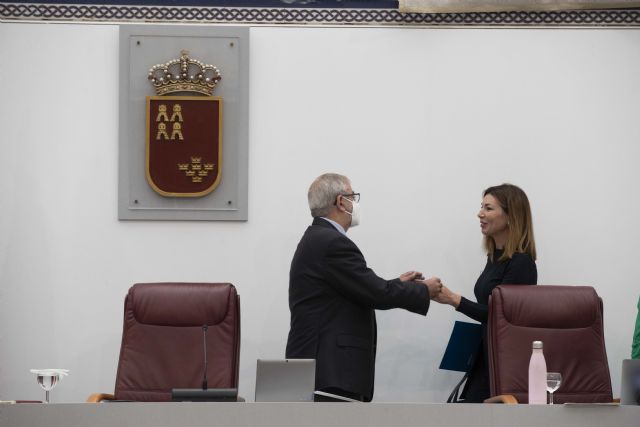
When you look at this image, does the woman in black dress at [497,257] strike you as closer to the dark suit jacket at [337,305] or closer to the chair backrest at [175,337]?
the dark suit jacket at [337,305]

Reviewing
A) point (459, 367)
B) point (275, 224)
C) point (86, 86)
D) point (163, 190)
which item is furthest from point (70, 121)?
point (459, 367)

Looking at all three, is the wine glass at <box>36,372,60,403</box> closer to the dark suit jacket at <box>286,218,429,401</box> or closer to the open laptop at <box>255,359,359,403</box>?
the open laptop at <box>255,359,359,403</box>

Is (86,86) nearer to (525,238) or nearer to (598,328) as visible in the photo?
(525,238)

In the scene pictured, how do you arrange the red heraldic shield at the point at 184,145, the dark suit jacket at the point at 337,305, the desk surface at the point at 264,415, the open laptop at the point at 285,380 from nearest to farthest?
the desk surface at the point at 264,415, the open laptop at the point at 285,380, the dark suit jacket at the point at 337,305, the red heraldic shield at the point at 184,145

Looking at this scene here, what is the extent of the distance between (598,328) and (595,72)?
A: 1.46m

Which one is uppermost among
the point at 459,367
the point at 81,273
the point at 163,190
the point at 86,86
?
the point at 86,86

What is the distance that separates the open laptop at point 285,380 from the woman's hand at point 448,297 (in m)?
1.46

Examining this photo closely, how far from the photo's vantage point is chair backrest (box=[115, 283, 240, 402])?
16.2 feet

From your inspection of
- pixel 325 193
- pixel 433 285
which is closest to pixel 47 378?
pixel 325 193

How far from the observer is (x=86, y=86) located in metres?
5.66

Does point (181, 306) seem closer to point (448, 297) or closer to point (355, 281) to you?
point (355, 281)

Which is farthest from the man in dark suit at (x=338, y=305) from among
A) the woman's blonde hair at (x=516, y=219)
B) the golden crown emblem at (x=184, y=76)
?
the golden crown emblem at (x=184, y=76)

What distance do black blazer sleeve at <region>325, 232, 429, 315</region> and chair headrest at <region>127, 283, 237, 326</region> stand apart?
49 centimetres

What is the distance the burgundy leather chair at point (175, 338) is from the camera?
4.93 meters
